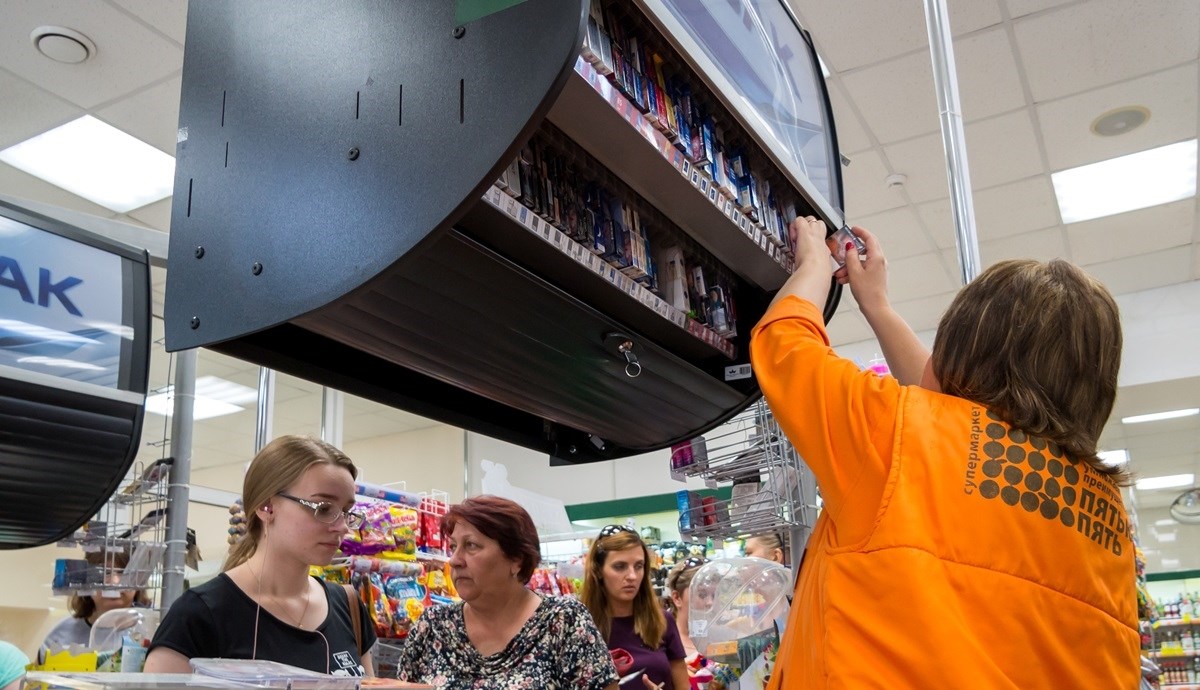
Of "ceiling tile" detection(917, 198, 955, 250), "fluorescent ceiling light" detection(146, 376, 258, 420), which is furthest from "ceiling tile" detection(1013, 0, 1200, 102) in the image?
"fluorescent ceiling light" detection(146, 376, 258, 420)

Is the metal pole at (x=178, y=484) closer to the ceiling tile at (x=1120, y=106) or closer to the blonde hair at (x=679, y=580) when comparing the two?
the blonde hair at (x=679, y=580)

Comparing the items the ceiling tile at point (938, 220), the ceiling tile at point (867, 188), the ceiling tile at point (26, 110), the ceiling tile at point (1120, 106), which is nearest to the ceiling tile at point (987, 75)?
the ceiling tile at point (1120, 106)

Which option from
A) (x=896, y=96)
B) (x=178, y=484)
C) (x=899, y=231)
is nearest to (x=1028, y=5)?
(x=896, y=96)

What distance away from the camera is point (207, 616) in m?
1.73

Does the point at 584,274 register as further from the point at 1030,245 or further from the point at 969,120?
the point at 1030,245

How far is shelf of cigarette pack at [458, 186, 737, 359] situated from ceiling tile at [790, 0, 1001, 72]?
288 cm

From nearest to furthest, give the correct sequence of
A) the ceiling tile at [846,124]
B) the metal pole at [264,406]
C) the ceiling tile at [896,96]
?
the metal pole at [264,406] < the ceiling tile at [896,96] < the ceiling tile at [846,124]

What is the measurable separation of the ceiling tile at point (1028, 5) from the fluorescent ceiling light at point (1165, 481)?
1062 centimetres

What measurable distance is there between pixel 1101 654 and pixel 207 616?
1.47 m

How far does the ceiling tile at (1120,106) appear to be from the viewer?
477cm

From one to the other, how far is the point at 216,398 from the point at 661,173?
28.9 ft

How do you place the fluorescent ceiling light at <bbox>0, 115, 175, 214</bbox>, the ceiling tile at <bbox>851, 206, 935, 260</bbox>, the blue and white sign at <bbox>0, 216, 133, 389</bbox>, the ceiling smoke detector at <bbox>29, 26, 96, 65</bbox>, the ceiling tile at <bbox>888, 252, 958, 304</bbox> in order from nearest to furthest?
the blue and white sign at <bbox>0, 216, 133, 389</bbox> < the ceiling smoke detector at <bbox>29, 26, 96, 65</bbox> < the fluorescent ceiling light at <bbox>0, 115, 175, 214</bbox> < the ceiling tile at <bbox>851, 206, 935, 260</bbox> < the ceiling tile at <bbox>888, 252, 958, 304</bbox>

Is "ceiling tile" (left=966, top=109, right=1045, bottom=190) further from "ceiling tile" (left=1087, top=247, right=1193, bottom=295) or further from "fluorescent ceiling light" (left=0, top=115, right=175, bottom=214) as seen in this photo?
"fluorescent ceiling light" (left=0, top=115, right=175, bottom=214)

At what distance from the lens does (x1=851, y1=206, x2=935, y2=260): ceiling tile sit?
601 centimetres
